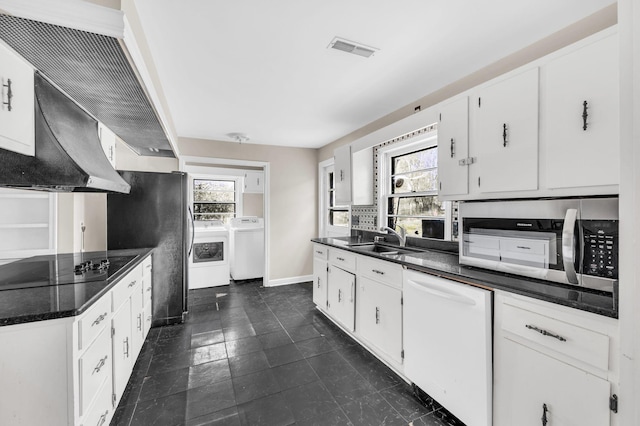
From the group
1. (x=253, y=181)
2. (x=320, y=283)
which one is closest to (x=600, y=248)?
(x=320, y=283)

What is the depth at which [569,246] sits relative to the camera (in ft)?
4.37

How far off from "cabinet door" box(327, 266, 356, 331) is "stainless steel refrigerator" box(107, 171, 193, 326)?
1.76m

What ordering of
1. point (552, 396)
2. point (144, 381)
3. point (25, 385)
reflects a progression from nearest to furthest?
point (25, 385) < point (552, 396) < point (144, 381)

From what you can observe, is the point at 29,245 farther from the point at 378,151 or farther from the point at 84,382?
the point at 378,151

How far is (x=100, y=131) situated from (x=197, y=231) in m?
2.49

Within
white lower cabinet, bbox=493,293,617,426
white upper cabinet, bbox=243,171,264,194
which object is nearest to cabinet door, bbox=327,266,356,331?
white lower cabinet, bbox=493,293,617,426

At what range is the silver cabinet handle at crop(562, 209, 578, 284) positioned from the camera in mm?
1330

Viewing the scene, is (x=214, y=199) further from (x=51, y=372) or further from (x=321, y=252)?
(x=51, y=372)

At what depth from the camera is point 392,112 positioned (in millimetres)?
3309

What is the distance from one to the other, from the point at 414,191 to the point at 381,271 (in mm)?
1223

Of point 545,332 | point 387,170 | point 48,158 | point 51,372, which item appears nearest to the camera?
point 51,372

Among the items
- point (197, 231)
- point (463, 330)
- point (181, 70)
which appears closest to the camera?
point (463, 330)

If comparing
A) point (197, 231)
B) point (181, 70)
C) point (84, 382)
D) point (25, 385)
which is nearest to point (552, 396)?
point (84, 382)

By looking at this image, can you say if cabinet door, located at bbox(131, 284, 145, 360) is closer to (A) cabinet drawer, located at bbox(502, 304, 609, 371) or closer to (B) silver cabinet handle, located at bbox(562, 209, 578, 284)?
(A) cabinet drawer, located at bbox(502, 304, 609, 371)
